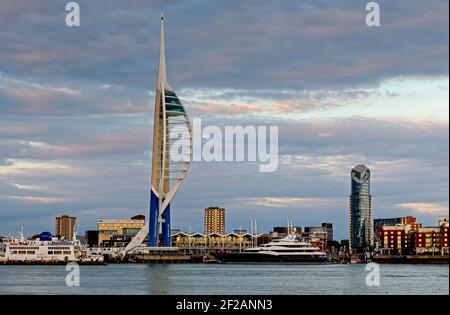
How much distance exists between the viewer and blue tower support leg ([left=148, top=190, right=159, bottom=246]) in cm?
10900

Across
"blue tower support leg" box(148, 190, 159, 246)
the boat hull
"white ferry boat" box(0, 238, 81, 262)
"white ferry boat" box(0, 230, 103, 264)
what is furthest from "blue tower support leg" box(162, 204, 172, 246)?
"white ferry boat" box(0, 238, 81, 262)

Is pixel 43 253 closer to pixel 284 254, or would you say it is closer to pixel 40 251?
pixel 40 251

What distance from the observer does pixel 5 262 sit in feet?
354

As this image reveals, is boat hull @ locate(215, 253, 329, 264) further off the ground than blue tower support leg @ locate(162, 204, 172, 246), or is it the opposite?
blue tower support leg @ locate(162, 204, 172, 246)

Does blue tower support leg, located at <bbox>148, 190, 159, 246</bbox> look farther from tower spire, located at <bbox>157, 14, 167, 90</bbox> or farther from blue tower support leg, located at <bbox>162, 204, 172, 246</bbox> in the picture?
tower spire, located at <bbox>157, 14, 167, 90</bbox>

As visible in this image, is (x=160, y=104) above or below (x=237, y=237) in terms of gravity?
above

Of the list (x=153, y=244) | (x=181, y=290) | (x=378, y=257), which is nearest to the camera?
(x=181, y=290)

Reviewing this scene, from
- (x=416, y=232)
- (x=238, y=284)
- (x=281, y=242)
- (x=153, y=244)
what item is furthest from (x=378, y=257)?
(x=238, y=284)

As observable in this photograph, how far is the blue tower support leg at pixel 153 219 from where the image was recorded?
358ft

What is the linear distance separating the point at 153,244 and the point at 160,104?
58.2ft

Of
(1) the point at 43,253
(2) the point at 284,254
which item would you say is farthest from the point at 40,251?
(2) the point at 284,254
